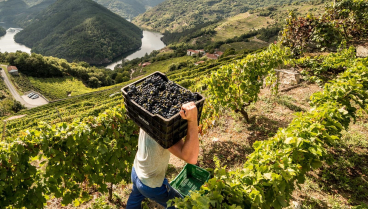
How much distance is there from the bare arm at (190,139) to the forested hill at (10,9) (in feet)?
772

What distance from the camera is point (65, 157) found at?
10.3 feet

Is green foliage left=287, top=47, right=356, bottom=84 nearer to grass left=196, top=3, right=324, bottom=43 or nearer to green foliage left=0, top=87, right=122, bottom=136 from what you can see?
green foliage left=0, top=87, right=122, bottom=136

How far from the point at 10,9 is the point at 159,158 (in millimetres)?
255432

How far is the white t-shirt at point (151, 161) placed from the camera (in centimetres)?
227

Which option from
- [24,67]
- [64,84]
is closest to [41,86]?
[64,84]

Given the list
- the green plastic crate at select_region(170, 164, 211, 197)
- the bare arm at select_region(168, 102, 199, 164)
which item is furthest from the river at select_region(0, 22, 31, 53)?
the bare arm at select_region(168, 102, 199, 164)

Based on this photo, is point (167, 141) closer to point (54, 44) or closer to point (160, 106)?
point (160, 106)

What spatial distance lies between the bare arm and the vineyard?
0.39 metres

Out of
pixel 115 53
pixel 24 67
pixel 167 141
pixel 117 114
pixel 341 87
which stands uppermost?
pixel 167 141

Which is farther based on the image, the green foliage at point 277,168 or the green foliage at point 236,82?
the green foliage at point 236,82

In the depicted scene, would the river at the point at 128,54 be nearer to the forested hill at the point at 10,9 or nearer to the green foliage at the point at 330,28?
the forested hill at the point at 10,9

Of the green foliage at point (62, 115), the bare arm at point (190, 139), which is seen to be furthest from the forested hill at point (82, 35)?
the bare arm at point (190, 139)

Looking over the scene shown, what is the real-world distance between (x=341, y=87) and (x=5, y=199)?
249 inches

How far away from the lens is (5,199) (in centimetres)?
267
